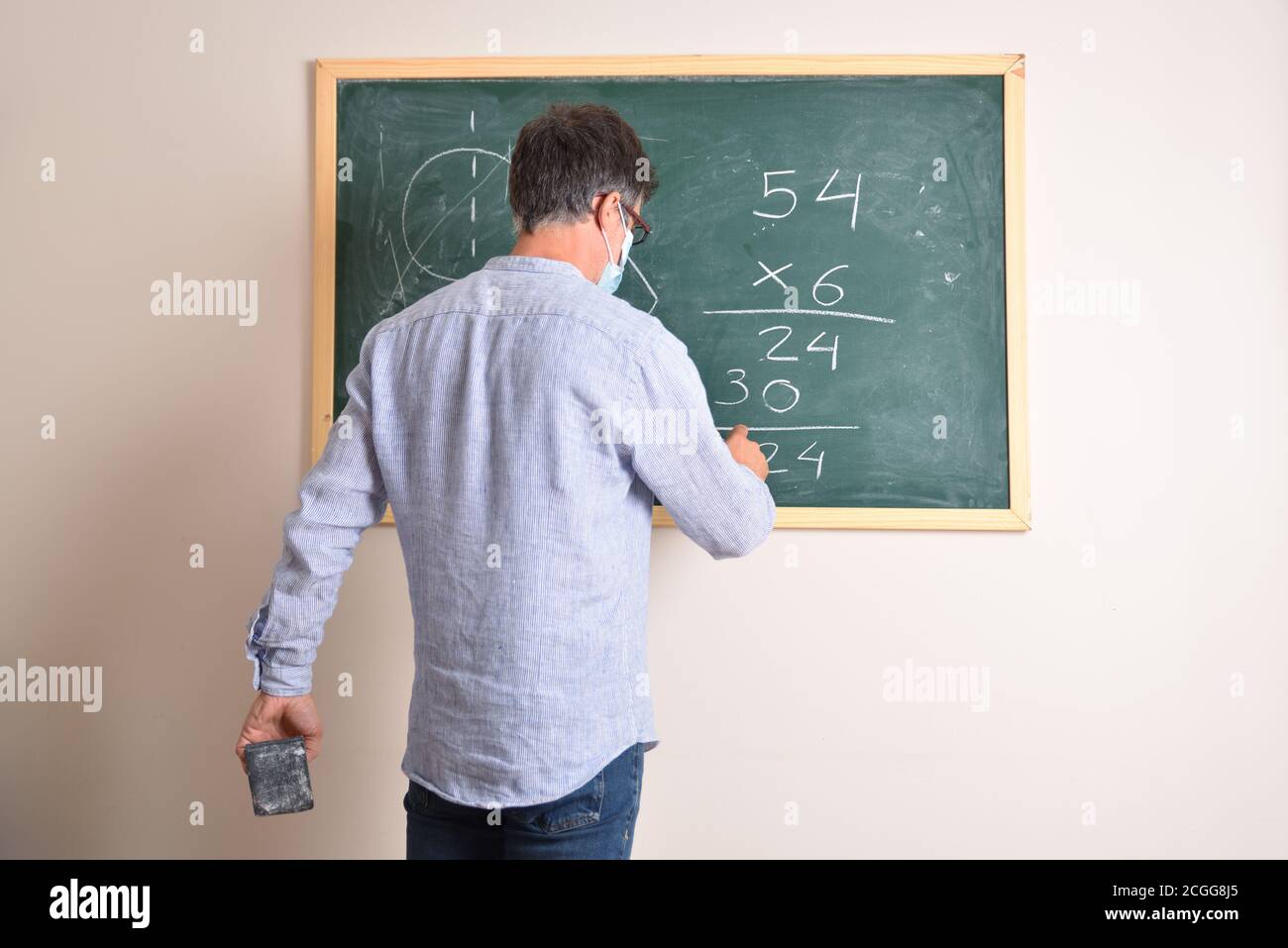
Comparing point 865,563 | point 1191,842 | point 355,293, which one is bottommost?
point 1191,842

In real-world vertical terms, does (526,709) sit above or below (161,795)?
above

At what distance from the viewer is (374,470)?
1.20 meters

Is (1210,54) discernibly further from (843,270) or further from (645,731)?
(645,731)

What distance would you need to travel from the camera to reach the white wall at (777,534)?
173 cm

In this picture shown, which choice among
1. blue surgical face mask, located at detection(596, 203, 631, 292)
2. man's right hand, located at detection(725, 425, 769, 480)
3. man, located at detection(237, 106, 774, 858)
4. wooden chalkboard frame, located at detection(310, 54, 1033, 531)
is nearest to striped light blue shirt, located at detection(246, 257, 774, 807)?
man, located at detection(237, 106, 774, 858)

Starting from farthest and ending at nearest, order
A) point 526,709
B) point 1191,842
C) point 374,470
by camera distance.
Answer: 1. point 1191,842
2. point 374,470
3. point 526,709

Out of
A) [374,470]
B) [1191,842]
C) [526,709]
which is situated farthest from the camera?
[1191,842]

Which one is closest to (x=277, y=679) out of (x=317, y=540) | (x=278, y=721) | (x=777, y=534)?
(x=278, y=721)

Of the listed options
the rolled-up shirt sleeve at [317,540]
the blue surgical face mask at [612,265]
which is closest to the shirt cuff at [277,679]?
the rolled-up shirt sleeve at [317,540]

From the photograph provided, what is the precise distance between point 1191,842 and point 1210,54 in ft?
5.29

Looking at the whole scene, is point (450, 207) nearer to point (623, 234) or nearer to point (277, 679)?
point (623, 234)

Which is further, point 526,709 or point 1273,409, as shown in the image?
point 1273,409

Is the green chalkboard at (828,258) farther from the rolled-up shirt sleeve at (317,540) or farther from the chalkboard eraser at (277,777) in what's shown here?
the chalkboard eraser at (277,777)

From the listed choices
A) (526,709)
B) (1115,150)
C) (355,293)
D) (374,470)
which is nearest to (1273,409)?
(1115,150)
